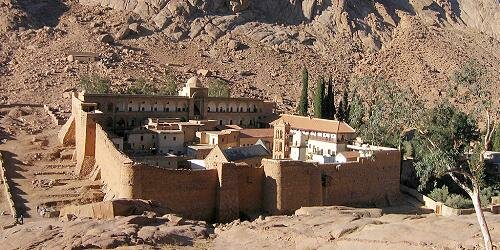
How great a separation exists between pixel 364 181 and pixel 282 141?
6.28 meters

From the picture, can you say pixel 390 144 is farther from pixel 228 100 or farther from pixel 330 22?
pixel 330 22

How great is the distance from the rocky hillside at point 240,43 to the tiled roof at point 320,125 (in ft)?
54.6

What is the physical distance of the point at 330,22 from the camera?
8475 cm

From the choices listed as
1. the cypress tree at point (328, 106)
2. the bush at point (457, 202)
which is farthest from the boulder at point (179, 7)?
the bush at point (457, 202)

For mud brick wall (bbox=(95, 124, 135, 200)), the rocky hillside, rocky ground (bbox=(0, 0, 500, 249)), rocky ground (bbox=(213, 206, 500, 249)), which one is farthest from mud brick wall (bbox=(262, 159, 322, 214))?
the rocky hillside

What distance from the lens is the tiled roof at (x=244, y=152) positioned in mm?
34844

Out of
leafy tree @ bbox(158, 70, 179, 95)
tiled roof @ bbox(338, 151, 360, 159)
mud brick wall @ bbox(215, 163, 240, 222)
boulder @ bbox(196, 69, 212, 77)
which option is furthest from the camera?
boulder @ bbox(196, 69, 212, 77)

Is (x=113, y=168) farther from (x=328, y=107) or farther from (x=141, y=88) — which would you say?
(x=141, y=88)

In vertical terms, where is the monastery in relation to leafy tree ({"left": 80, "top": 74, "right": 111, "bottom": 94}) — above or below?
below

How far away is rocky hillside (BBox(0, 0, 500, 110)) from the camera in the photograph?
66.8 metres

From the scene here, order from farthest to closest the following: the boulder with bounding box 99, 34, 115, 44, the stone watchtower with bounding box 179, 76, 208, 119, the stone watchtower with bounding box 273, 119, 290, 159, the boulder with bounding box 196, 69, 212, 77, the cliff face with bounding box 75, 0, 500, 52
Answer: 1. the cliff face with bounding box 75, 0, 500, 52
2. the boulder with bounding box 99, 34, 115, 44
3. the boulder with bounding box 196, 69, 212, 77
4. the stone watchtower with bounding box 179, 76, 208, 119
5. the stone watchtower with bounding box 273, 119, 290, 159

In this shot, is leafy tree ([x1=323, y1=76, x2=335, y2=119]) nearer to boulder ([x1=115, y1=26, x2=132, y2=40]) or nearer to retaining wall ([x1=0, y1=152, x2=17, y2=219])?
retaining wall ([x1=0, y1=152, x2=17, y2=219])

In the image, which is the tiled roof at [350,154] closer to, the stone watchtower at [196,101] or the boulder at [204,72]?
the stone watchtower at [196,101]

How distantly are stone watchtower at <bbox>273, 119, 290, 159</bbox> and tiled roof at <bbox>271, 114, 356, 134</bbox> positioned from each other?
12.6 ft
